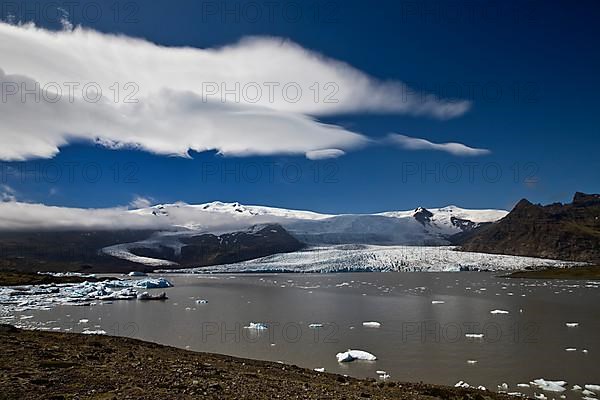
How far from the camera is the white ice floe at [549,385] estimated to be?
15.5 m

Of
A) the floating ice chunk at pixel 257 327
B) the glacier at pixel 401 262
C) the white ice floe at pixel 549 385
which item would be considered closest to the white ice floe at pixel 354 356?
the white ice floe at pixel 549 385

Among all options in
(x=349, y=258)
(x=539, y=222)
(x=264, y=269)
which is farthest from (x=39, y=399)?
(x=539, y=222)

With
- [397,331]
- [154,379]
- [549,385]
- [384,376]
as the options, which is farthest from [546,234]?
[154,379]

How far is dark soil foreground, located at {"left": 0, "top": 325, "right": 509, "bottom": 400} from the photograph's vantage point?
10062 mm

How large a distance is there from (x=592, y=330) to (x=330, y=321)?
15.5 m

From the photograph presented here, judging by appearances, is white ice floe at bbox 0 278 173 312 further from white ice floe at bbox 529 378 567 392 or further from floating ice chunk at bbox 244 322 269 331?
white ice floe at bbox 529 378 567 392

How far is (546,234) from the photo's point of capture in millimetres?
152875

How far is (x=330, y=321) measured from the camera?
3141cm

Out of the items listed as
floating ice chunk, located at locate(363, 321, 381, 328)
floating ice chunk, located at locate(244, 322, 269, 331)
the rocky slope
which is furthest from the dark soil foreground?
the rocky slope

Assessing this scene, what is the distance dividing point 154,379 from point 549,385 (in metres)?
12.9

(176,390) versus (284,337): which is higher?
(176,390)

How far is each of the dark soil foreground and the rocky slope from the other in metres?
141

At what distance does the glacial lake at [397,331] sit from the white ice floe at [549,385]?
1.00 feet

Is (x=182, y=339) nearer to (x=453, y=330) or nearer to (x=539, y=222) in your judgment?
(x=453, y=330)
